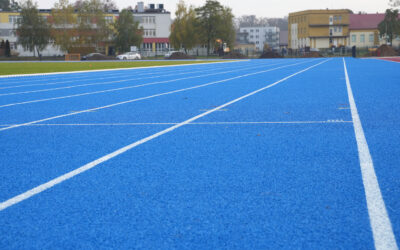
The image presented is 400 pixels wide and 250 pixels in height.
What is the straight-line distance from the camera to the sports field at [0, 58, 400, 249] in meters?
2.97

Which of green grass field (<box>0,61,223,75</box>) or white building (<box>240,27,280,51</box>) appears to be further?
white building (<box>240,27,280,51</box>)

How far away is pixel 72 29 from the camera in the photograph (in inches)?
2741

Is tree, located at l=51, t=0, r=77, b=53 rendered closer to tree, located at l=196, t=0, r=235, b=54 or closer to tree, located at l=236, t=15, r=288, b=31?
tree, located at l=196, t=0, r=235, b=54

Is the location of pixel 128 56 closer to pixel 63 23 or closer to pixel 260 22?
pixel 63 23

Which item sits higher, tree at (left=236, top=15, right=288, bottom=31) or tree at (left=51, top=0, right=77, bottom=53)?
tree at (left=236, top=15, right=288, bottom=31)

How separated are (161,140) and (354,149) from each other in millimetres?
2418

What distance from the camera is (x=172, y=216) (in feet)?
10.8

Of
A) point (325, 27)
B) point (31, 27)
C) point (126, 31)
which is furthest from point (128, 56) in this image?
point (325, 27)

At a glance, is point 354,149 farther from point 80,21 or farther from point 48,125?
point 80,21

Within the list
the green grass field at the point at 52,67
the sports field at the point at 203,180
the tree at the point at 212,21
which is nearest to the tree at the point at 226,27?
the tree at the point at 212,21

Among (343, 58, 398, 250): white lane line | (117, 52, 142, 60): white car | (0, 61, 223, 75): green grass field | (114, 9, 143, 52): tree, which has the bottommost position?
(343, 58, 398, 250): white lane line

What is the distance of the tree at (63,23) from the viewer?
222 ft

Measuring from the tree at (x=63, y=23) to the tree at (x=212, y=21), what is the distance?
20.1 meters

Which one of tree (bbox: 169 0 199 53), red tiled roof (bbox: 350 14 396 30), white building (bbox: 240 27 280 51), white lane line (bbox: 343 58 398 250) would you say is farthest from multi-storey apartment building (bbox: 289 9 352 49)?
white lane line (bbox: 343 58 398 250)
